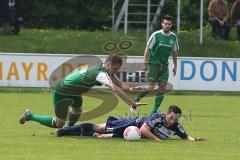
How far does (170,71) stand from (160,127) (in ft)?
Result: 48.0

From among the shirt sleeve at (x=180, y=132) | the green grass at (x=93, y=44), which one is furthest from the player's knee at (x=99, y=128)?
the green grass at (x=93, y=44)

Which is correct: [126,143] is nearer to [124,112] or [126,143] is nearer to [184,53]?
[124,112]

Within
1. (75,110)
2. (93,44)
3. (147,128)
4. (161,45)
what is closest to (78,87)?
(75,110)

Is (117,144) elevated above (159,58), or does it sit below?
below

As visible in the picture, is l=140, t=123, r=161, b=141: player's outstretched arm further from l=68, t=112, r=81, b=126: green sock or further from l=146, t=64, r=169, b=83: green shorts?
l=146, t=64, r=169, b=83: green shorts

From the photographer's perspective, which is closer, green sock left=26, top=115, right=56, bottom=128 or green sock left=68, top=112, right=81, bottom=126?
green sock left=26, top=115, right=56, bottom=128

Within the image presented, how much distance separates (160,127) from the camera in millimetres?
14523

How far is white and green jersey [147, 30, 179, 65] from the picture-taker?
19.3 m

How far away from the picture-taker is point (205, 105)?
79.7ft

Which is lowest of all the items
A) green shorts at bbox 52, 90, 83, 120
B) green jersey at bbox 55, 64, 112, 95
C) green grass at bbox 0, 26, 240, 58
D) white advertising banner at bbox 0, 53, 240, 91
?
white advertising banner at bbox 0, 53, 240, 91

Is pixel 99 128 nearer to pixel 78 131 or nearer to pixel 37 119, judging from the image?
pixel 78 131

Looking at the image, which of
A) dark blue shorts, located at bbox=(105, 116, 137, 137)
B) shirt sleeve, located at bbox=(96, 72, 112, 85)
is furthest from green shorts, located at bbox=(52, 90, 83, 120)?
shirt sleeve, located at bbox=(96, 72, 112, 85)

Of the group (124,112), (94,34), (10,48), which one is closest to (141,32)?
(94,34)

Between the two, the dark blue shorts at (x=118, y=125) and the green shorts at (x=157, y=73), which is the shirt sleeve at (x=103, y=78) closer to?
the dark blue shorts at (x=118, y=125)
